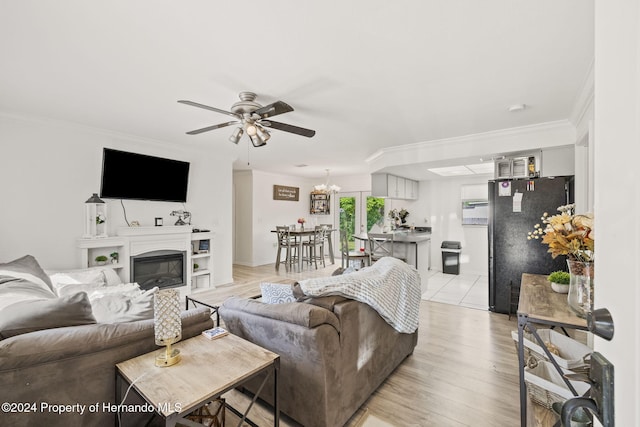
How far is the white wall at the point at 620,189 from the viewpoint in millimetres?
415

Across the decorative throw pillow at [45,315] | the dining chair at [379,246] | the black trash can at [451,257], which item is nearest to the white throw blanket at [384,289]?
the decorative throw pillow at [45,315]

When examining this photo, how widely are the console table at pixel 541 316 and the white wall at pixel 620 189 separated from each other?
41.3 inches

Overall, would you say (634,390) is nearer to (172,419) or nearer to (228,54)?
(172,419)

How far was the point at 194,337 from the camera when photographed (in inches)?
65.6

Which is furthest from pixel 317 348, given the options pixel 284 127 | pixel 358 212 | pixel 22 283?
pixel 358 212

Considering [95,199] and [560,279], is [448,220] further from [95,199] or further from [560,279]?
[95,199]

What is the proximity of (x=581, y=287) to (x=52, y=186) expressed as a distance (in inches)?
202

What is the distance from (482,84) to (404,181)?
362cm

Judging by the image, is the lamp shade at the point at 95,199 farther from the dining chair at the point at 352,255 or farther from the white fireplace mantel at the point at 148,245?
the dining chair at the point at 352,255

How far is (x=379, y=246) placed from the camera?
521 cm

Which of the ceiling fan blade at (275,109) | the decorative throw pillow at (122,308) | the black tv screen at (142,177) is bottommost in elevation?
the decorative throw pillow at (122,308)

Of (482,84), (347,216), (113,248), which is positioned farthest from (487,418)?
(347,216)

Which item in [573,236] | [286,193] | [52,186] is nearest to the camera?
[573,236]

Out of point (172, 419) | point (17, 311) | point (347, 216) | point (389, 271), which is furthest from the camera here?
point (347, 216)
